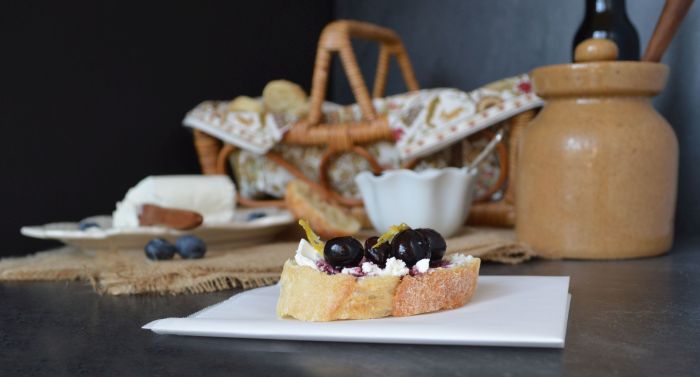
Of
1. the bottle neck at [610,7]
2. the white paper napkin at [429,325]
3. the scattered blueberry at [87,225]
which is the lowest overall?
the scattered blueberry at [87,225]

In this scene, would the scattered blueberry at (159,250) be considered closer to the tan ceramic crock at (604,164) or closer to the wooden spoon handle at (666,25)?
the tan ceramic crock at (604,164)

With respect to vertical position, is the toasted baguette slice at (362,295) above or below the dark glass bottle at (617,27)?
below

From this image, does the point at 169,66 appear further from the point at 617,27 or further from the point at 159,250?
the point at 617,27

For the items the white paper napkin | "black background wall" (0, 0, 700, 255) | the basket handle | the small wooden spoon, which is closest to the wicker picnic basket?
the basket handle

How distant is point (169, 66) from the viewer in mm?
1819

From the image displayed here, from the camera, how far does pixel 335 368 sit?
1.85 ft

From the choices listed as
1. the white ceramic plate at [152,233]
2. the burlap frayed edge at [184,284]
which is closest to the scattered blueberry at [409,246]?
the burlap frayed edge at [184,284]

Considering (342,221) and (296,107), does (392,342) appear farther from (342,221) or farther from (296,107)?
(296,107)

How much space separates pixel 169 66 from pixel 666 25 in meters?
1.11

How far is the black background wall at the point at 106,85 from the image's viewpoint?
1.42m

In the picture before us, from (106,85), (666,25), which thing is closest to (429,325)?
(666,25)

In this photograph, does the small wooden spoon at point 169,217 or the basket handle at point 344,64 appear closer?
the small wooden spoon at point 169,217

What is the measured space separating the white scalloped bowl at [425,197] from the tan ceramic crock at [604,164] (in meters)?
0.19

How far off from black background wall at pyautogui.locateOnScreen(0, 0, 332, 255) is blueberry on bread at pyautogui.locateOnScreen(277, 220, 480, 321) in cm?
89
